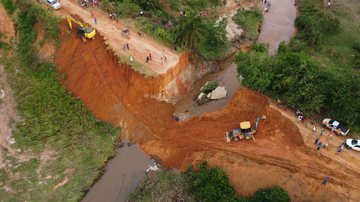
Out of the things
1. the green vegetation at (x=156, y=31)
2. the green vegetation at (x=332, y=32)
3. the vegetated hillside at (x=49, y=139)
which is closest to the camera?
the vegetated hillside at (x=49, y=139)

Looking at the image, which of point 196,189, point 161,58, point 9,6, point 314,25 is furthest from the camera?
point 314,25

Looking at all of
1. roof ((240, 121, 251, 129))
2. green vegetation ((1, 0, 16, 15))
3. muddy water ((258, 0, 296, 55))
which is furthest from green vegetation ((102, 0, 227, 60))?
green vegetation ((1, 0, 16, 15))

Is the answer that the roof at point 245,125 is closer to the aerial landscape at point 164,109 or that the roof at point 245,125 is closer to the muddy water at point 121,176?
the aerial landscape at point 164,109

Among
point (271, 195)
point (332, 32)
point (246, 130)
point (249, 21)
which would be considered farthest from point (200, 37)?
point (271, 195)

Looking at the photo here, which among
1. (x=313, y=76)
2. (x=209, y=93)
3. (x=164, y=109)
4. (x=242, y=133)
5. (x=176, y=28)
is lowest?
(x=164, y=109)

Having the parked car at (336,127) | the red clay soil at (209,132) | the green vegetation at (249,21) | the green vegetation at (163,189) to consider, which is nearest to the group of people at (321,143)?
the parked car at (336,127)

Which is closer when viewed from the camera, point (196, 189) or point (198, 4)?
point (196, 189)

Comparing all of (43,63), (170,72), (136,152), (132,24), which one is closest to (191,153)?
(136,152)

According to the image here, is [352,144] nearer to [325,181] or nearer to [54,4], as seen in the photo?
[325,181]
